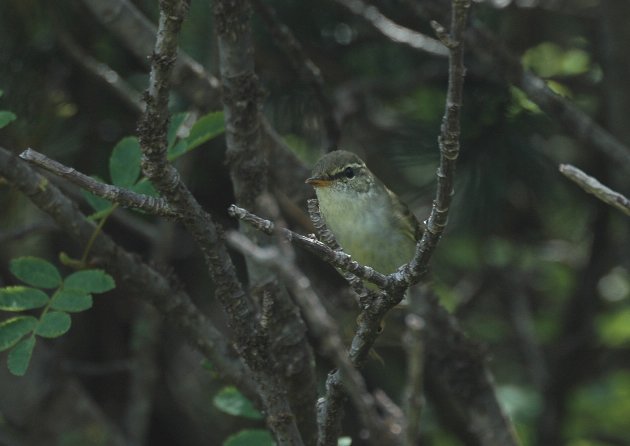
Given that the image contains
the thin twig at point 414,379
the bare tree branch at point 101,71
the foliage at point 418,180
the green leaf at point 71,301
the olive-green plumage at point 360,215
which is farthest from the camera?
the foliage at point 418,180

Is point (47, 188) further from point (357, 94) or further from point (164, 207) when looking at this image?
point (357, 94)

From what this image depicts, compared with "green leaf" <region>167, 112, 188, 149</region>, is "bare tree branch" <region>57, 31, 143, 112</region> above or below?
below

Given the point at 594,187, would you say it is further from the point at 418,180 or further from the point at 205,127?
the point at 418,180

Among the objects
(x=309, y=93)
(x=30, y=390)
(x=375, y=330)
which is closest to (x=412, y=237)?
(x=309, y=93)

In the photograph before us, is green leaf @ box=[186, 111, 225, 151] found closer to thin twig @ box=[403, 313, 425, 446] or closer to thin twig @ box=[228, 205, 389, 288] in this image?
thin twig @ box=[228, 205, 389, 288]

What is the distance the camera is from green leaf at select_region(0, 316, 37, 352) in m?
2.48

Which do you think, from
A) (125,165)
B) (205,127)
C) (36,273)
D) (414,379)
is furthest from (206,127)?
(414,379)

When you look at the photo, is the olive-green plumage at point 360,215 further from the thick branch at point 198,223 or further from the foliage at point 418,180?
the thick branch at point 198,223

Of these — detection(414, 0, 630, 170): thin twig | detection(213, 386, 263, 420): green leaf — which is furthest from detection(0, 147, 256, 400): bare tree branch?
detection(414, 0, 630, 170): thin twig

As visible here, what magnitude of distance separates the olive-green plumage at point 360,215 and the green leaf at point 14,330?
3.64 feet

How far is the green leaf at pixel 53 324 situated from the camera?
96.1 inches

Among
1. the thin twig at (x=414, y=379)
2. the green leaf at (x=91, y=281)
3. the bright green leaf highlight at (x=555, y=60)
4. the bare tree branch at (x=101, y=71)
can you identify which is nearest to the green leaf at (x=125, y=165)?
the green leaf at (x=91, y=281)

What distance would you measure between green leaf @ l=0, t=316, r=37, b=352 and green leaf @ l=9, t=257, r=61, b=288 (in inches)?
5.9

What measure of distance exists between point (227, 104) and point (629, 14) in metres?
2.10
